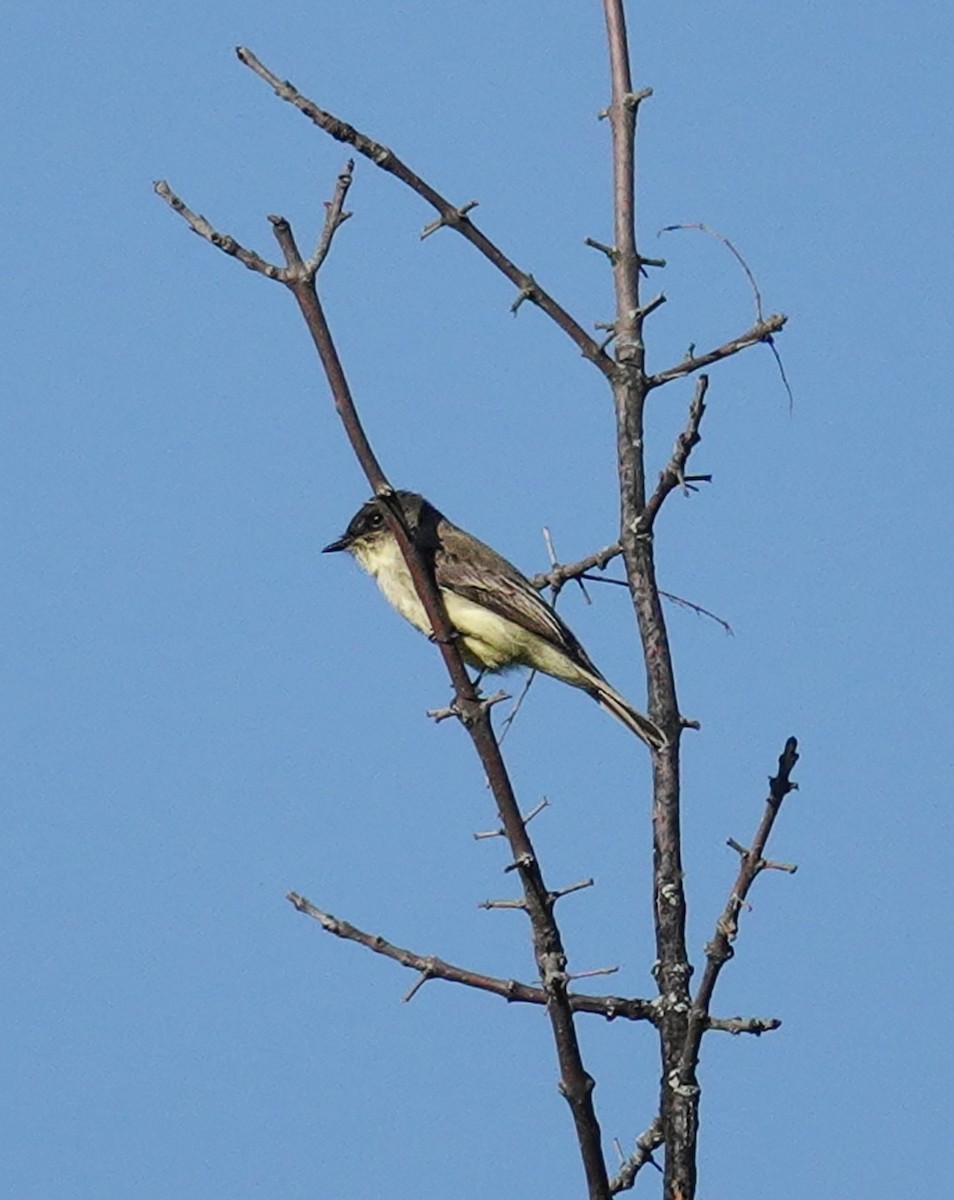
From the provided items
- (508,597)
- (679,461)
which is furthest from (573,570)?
(508,597)

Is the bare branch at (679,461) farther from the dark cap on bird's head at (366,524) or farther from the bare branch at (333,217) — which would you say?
the dark cap on bird's head at (366,524)

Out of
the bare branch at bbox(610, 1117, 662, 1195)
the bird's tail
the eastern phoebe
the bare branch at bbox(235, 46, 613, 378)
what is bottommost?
the bare branch at bbox(610, 1117, 662, 1195)

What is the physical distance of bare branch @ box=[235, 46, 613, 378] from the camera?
17.9ft

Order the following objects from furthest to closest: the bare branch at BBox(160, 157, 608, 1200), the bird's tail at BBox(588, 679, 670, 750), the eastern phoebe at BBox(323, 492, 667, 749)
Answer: the eastern phoebe at BBox(323, 492, 667, 749), the bird's tail at BBox(588, 679, 670, 750), the bare branch at BBox(160, 157, 608, 1200)

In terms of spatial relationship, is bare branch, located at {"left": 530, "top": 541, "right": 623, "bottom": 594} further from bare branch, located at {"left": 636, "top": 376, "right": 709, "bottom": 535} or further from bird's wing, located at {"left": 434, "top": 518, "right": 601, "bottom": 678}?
bird's wing, located at {"left": 434, "top": 518, "right": 601, "bottom": 678}

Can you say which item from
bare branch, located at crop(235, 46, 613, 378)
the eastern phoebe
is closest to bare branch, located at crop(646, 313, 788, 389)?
bare branch, located at crop(235, 46, 613, 378)

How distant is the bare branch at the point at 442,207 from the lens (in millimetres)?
5449

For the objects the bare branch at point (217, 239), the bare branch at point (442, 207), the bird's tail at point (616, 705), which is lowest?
the bare branch at point (217, 239)

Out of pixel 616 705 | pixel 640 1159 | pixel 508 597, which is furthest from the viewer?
pixel 508 597

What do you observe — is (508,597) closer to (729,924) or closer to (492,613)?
(492,613)

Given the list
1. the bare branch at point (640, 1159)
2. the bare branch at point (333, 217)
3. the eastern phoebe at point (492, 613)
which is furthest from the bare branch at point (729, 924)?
the eastern phoebe at point (492, 613)

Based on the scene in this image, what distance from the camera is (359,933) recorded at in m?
5.09

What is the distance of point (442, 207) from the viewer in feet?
18.7

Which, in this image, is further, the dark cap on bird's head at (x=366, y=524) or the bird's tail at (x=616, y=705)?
the dark cap on bird's head at (x=366, y=524)
